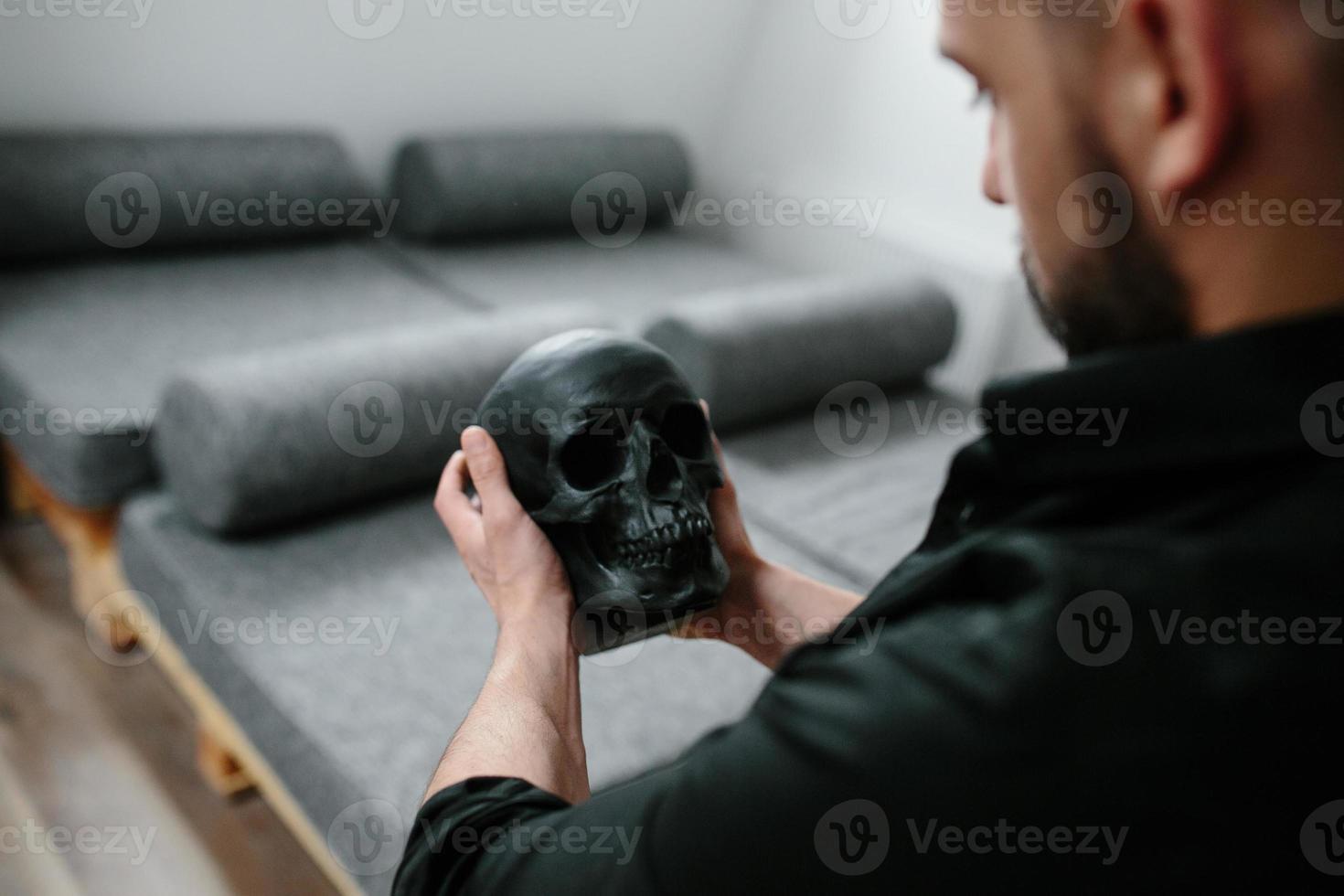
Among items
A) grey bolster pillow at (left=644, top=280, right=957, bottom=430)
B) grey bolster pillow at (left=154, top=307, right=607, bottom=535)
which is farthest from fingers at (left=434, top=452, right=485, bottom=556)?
grey bolster pillow at (left=644, top=280, right=957, bottom=430)

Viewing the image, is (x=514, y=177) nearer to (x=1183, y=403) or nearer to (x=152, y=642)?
(x=152, y=642)

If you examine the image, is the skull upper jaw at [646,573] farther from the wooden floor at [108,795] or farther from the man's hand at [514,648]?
the wooden floor at [108,795]

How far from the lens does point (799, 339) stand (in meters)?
2.50

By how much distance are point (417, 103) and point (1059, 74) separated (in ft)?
10.0

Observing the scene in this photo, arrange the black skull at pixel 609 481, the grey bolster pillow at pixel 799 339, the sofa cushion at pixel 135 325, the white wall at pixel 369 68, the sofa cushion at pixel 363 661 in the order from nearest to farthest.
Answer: the black skull at pixel 609 481
the sofa cushion at pixel 363 661
the sofa cushion at pixel 135 325
the grey bolster pillow at pixel 799 339
the white wall at pixel 369 68

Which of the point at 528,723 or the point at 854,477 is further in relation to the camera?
the point at 854,477

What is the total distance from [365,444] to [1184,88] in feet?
5.18

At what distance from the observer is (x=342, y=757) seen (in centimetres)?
144

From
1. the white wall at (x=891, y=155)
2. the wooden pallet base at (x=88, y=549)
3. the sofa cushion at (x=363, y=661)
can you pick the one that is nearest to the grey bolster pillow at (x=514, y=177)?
the white wall at (x=891, y=155)

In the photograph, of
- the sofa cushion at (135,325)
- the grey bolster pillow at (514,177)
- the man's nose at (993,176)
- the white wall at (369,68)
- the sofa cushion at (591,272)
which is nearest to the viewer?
the man's nose at (993,176)

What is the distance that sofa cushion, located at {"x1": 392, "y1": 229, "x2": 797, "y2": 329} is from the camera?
9.80 feet

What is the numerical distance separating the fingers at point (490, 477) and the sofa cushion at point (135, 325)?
1.16m

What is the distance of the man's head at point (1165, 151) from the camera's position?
1.66 feet

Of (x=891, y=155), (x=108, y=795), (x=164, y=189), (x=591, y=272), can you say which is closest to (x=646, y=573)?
(x=108, y=795)
